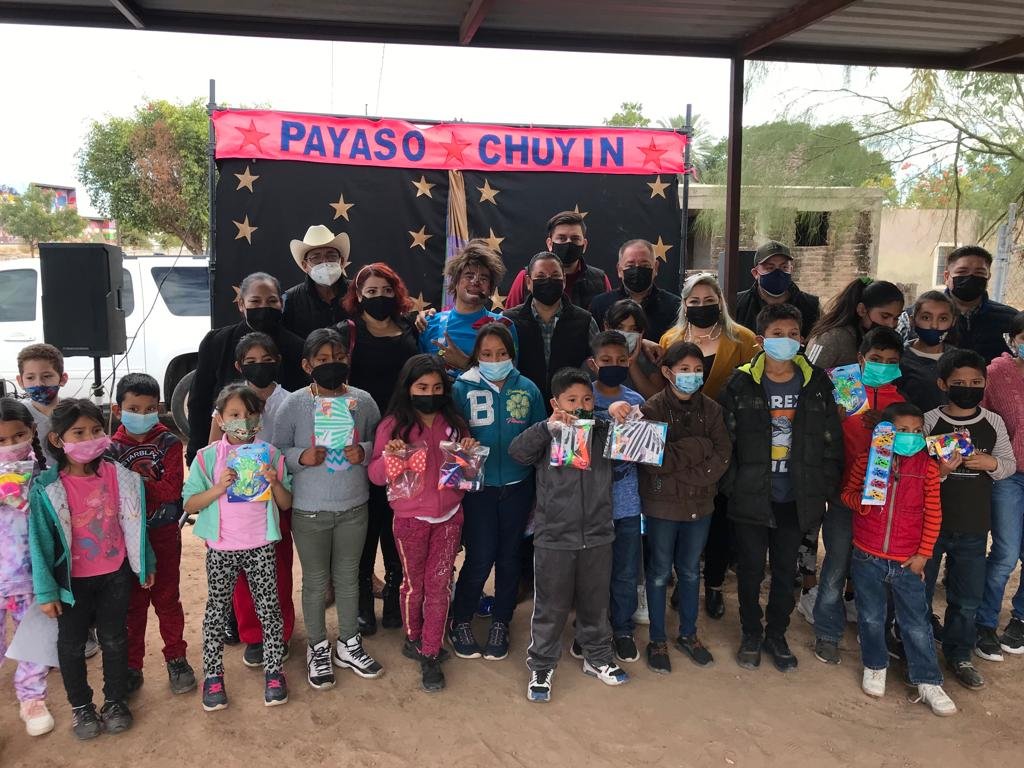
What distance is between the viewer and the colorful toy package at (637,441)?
11.1ft

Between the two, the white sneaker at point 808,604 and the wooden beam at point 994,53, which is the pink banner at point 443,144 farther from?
the white sneaker at point 808,604

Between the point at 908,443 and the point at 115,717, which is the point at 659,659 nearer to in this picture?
the point at 908,443

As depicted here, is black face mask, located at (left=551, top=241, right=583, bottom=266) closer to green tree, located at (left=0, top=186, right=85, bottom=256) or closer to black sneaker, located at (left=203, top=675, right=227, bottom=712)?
black sneaker, located at (left=203, top=675, right=227, bottom=712)

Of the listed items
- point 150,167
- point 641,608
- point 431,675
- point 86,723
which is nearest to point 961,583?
point 641,608

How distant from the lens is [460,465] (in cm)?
336

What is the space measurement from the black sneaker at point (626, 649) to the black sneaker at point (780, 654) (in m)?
0.73

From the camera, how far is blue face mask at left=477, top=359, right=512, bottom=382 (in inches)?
140

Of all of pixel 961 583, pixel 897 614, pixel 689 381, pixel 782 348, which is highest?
pixel 782 348

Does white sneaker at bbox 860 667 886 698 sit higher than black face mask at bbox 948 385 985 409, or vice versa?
black face mask at bbox 948 385 985 409

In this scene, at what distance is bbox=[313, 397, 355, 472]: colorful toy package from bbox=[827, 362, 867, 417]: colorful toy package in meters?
2.51

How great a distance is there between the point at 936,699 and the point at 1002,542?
101 cm

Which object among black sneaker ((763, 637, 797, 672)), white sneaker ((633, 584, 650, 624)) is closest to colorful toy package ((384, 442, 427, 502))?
white sneaker ((633, 584, 650, 624))

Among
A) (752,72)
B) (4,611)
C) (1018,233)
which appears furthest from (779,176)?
(4,611)

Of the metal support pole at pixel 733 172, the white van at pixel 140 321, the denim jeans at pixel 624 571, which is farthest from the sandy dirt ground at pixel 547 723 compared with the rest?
the white van at pixel 140 321
